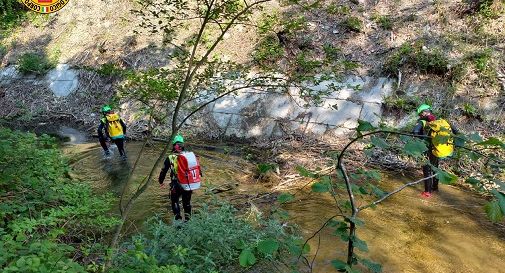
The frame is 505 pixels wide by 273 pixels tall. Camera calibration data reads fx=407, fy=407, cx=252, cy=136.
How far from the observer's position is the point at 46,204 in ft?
18.4

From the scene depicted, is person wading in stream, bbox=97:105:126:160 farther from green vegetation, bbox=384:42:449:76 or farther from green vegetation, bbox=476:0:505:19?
green vegetation, bbox=476:0:505:19

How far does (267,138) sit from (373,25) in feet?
17.1

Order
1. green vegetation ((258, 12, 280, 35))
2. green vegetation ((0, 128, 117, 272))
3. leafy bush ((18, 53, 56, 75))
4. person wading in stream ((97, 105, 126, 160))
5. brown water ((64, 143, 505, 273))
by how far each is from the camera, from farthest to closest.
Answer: leafy bush ((18, 53, 56, 75)) → person wading in stream ((97, 105, 126, 160)) → brown water ((64, 143, 505, 273)) → green vegetation ((0, 128, 117, 272)) → green vegetation ((258, 12, 280, 35))

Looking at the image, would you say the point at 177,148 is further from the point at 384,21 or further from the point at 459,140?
the point at 384,21

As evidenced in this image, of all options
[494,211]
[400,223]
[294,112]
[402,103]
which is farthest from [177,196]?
[402,103]

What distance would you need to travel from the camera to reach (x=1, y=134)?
6.06 metres

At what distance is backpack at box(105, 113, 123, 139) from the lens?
1037 centimetres

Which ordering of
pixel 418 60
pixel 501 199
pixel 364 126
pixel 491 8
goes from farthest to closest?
pixel 491 8, pixel 418 60, pixel 364 126, pixel 501 199

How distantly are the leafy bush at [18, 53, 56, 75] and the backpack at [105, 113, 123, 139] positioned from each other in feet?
28.5

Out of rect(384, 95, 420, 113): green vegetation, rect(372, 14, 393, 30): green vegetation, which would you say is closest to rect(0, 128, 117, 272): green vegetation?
Result: rect(384, 95, 420, 113): green vegetation

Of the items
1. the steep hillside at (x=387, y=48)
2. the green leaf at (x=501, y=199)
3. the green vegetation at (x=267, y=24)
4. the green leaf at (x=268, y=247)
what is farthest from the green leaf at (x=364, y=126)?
the steep hillside at (x=387, y=48)

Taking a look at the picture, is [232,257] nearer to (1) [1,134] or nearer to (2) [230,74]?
(2) [230,74]

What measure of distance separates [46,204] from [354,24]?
10636mm

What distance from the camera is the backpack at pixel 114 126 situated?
10.4 meters
